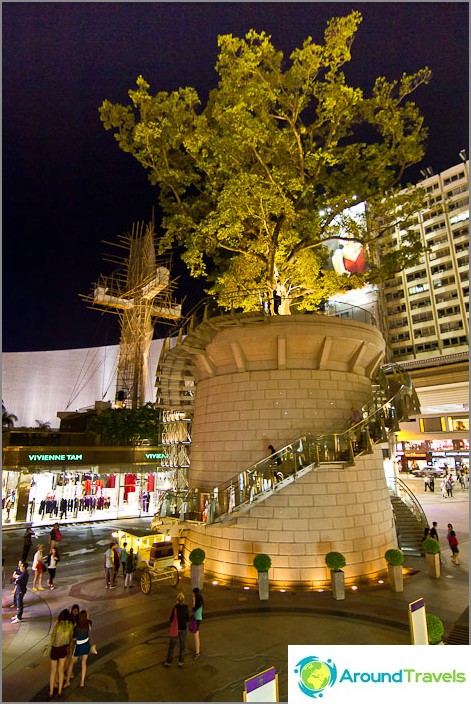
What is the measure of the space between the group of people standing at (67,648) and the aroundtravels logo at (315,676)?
430 cm

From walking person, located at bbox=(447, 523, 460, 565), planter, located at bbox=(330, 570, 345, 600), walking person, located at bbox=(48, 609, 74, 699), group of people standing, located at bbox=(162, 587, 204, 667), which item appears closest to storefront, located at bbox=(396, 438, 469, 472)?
walking person, located at bbox=(447, 523, 460, 565)

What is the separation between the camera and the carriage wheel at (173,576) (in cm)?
1369

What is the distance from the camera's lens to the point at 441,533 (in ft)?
70.9

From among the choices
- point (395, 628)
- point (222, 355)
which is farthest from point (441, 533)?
point (222, 355)

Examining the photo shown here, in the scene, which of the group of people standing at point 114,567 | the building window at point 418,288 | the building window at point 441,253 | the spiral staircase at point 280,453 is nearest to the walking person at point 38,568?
the group of people standing at point 114,567

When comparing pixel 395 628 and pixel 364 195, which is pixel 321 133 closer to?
pixel 364 195

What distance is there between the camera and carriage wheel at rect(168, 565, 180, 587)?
13.7m

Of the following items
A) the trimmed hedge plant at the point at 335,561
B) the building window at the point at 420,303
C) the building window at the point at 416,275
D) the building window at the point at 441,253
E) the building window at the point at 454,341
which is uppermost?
the building window at the point at 441,253

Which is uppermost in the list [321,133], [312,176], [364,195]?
[321,133]

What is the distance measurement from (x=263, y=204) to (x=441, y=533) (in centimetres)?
1904

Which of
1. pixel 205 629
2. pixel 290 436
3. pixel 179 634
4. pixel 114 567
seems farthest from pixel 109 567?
pixel 290 436

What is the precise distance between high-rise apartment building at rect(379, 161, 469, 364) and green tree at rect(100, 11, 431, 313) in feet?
219

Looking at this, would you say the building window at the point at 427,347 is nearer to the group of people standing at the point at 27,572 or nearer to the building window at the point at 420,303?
the building window at the point at 420,303

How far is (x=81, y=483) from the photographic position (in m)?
29.4
